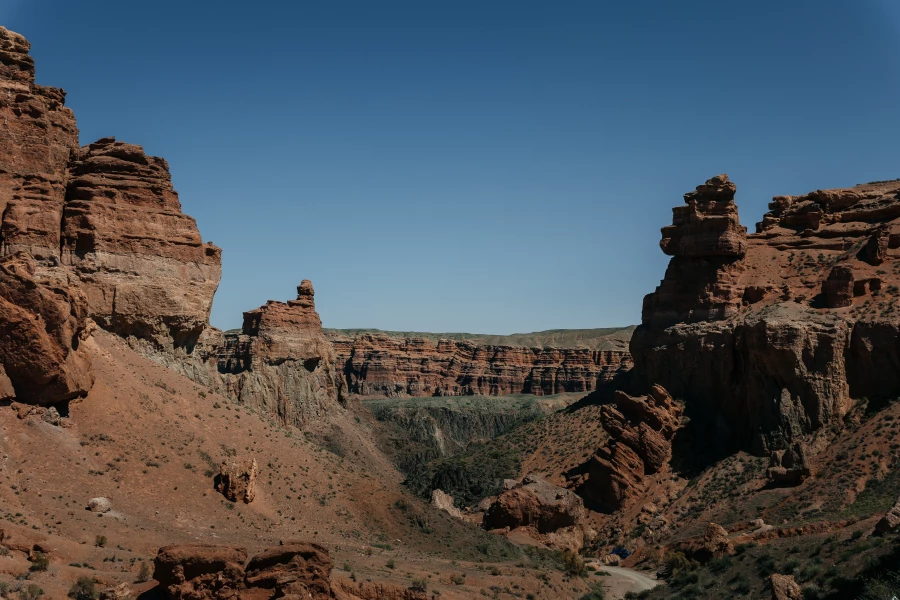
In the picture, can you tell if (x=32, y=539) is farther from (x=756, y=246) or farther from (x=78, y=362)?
(x=756, y=246)

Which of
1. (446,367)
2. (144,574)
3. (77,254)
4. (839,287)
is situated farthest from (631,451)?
(446,367)

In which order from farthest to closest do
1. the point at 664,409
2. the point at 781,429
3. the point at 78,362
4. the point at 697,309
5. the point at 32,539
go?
the point at 697,309 < the point at 664,409 < the point at 781,429 < the point at 78,362 < the point at 32,539

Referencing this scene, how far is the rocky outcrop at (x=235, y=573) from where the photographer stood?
893 inches

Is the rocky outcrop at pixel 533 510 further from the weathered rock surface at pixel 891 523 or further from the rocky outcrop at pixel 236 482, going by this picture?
the weathered rock surface at pixel 891 523

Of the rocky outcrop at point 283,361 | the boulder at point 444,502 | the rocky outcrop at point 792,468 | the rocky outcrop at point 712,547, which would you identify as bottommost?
the boulder at point 444,502

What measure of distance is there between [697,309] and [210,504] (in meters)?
37.9

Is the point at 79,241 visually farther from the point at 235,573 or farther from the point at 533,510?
the point at 533,510

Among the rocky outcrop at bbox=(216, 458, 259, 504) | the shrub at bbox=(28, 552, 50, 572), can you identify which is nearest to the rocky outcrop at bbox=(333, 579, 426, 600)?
the shrub at bbox=(28, 552, 50, 572)

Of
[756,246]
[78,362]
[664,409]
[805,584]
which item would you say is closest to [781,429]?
[664,409]

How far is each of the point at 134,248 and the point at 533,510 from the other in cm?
2345

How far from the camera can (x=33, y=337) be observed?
30031 mm

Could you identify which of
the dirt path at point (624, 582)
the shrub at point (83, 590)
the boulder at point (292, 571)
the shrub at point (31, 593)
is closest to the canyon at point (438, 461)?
the boulder at point (292, 571)

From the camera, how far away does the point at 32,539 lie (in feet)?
78.3

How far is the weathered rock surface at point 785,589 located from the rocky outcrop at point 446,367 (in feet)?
373
